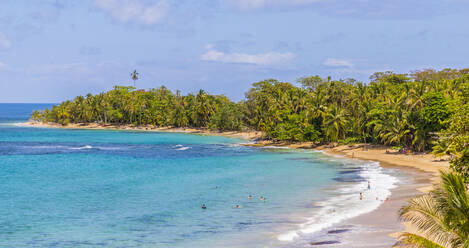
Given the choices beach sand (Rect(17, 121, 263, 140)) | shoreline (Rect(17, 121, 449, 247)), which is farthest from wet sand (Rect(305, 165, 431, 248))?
beach sand (Rect(17, 121, 263, 140))

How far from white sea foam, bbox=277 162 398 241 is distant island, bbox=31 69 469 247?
20.2 feet

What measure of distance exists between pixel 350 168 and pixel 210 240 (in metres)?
38.8

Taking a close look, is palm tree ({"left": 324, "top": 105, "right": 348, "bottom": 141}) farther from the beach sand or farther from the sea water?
the beach sand

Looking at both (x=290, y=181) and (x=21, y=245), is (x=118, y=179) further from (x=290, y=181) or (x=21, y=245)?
(x=21, y=245)

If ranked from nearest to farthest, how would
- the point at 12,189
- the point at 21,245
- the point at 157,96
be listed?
the point at 21,245 < the point at 12,189 < the point at 157,96

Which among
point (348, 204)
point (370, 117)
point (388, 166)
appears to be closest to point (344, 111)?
point (370, 117)

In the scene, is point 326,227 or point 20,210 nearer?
point 326,227

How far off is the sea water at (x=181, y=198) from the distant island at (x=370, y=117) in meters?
9.23

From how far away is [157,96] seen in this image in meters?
186

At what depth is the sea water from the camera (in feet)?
110

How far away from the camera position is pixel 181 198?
47.8 m

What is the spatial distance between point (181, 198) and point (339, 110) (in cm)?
5149

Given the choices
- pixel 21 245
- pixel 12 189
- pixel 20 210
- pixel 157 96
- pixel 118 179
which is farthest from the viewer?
pixel 157 96

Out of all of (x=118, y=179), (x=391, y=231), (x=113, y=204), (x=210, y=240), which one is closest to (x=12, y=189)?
(x=118, y=179)
